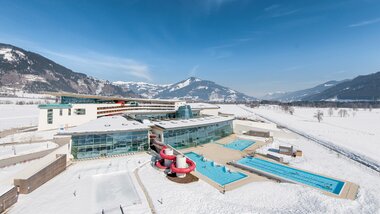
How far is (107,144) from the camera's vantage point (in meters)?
31.3

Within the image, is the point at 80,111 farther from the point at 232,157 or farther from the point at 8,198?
the point at 232,157

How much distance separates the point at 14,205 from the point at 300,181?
32126 mm

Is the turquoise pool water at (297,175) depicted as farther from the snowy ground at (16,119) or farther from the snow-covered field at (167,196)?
the snowy ground at (16,119)

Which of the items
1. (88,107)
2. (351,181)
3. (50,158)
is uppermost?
(88,107)

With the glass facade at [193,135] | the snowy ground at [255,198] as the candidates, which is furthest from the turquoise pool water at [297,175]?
the glass facade at [193,135]

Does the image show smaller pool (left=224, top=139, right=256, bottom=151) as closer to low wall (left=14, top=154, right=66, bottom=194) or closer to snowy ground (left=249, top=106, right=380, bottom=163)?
snowy ground (left=249, top=106, right=380, bottom=163)

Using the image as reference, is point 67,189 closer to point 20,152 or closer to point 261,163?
point 20,152

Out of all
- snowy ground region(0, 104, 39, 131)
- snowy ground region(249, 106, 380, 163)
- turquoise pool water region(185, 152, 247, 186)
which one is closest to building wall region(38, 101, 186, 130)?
snowy ground region(0, 104, 39, 131)

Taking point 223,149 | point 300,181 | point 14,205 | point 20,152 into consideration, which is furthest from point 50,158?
point 300,181

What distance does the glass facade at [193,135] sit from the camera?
1433 inches

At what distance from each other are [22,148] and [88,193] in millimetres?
16047

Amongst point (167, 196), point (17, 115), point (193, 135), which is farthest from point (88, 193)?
point (17, 115)

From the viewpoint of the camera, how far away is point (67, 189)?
20.1 meters

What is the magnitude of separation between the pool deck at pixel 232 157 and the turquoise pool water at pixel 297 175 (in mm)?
1052
